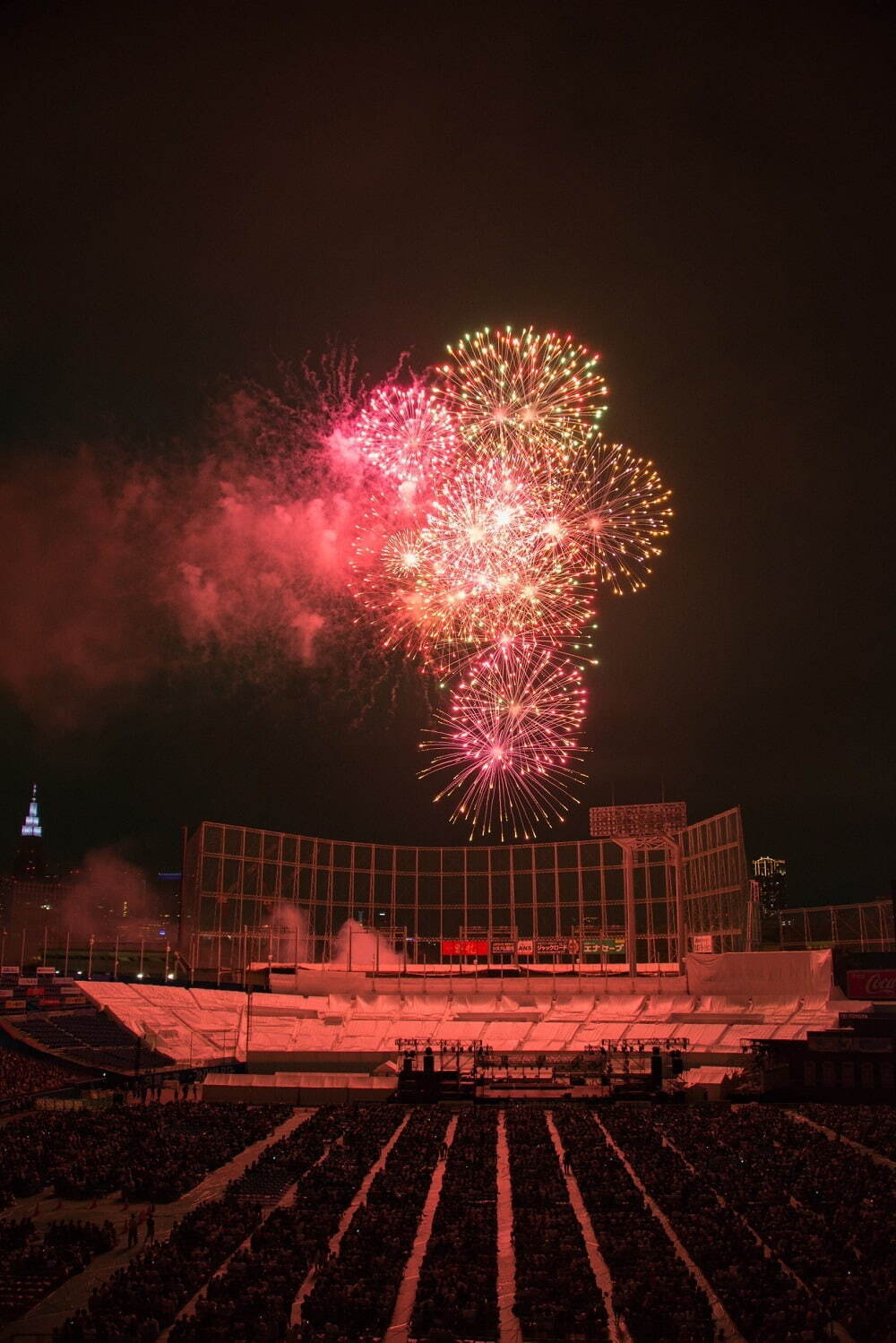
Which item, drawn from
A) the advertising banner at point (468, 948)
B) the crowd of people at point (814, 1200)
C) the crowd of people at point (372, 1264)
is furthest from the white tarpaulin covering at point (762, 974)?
the crowd of people at point (372, 1264)

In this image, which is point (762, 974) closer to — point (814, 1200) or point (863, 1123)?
point (863, 1123)

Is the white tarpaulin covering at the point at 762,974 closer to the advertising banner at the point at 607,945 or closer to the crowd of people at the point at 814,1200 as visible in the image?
the advertising banner at the point at 607,945

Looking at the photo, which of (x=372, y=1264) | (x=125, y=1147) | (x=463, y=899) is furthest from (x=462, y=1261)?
(x=463, y=899)

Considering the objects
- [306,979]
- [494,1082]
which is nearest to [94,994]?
[306,979]

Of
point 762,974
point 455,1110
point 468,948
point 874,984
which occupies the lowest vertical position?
point 455,1110

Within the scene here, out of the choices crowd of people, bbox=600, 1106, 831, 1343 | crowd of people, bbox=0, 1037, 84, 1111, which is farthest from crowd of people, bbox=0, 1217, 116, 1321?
crowd of people, bbox=0, 1037, 84, 1111

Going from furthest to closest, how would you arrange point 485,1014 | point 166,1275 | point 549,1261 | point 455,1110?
point 485,1014, point 455,1110, point 549,1261, point 166,1275

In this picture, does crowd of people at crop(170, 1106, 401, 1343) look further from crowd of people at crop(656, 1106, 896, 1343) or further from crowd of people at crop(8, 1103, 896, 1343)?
crowd of people at crop(656, 1106, 896, 1343)
